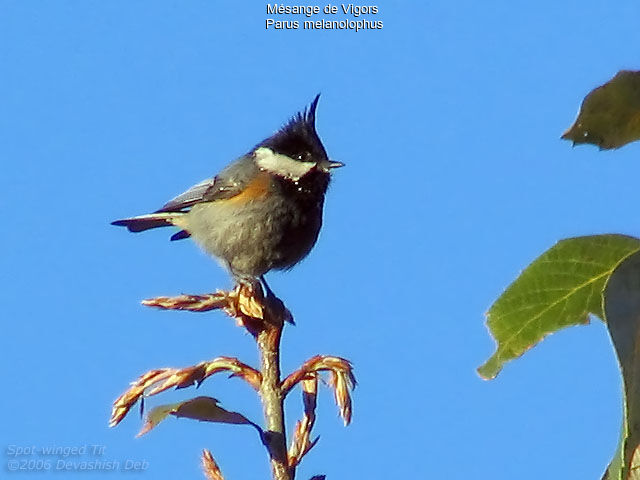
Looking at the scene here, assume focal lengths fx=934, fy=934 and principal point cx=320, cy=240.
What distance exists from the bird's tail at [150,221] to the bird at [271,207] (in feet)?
1.45

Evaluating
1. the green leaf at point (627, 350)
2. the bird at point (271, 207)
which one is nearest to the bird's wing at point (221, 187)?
the bird at point (271, 207)

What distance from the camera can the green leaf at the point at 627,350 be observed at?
1.23 m

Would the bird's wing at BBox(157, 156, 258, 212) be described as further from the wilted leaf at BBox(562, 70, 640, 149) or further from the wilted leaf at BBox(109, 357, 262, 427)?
the wilted leaf at BBox(562, 70, 640, 149)

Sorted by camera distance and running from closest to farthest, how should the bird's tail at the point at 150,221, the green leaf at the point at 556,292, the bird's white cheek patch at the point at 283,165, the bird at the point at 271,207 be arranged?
the green leaf at the point at 556,292 → the bird at the point at 271,207 → the bird's white cheek patch at the point at 283,165 → the bird's tail at the point at 150,221

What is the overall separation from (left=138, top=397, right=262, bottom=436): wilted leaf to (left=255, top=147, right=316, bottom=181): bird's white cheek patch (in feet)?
16.3

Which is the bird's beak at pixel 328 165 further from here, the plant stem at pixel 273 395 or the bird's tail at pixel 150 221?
the plant stem at pixel 273 395

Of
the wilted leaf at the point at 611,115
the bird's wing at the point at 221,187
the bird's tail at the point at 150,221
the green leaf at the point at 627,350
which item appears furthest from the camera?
the bird's tail at the point at 150,221

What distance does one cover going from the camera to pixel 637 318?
50.1 inches

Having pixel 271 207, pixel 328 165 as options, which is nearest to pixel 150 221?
pixel 271 207

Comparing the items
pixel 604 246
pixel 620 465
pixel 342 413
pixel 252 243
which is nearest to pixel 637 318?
pixel 620 465

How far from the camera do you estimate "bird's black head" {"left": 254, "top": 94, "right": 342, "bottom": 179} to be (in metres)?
6.46

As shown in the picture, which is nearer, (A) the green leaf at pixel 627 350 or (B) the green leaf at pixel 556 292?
(A) the green leaf at pixel 627 350

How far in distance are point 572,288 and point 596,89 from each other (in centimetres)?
37

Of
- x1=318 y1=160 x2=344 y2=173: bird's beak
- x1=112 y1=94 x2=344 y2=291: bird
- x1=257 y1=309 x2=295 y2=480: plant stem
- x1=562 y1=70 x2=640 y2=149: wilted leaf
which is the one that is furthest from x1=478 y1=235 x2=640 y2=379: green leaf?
x1=318 y1=160 x2=344 y2=173: bird's beak
